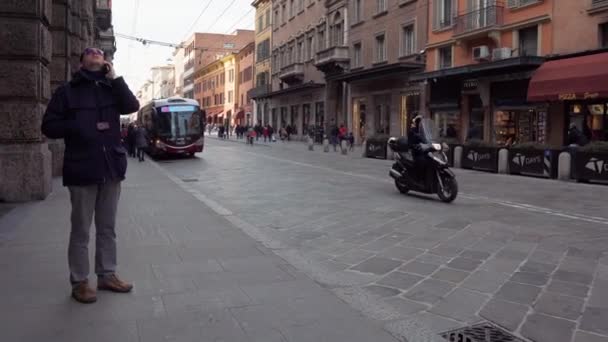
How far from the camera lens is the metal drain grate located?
3.97m

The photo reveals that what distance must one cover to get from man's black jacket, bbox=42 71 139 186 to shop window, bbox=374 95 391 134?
101 ft

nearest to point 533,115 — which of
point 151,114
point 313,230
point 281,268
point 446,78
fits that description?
point 446,78

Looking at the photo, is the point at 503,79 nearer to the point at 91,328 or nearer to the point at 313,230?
the point at 313,230

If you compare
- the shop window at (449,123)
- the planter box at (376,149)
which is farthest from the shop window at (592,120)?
the planter box at (376,149)

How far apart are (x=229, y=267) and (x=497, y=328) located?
256 cm

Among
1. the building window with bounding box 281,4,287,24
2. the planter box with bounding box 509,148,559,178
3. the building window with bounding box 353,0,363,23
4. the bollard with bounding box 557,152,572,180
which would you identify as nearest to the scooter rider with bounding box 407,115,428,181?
the bollard with bounding box 557,152,572,180

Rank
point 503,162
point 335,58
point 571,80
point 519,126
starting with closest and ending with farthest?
point 503,162 → point 571,80 → point 519,126 → point 335,58

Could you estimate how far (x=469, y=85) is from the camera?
26797 millimetres

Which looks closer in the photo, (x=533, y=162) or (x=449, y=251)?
(x=449, y=251)

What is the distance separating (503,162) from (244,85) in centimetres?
5918

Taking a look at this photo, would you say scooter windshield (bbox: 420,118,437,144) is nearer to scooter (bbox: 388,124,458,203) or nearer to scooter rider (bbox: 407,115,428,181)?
scooter rider (bbox: 407,115,428,181)

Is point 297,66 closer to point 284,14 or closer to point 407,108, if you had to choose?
point 284,14

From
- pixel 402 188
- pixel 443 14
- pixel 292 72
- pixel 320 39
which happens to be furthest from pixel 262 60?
pixel 402 188

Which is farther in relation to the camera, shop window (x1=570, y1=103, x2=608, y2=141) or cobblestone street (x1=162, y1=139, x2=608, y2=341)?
shop window (x1=570, y1=103, x2=608, y2=141)
